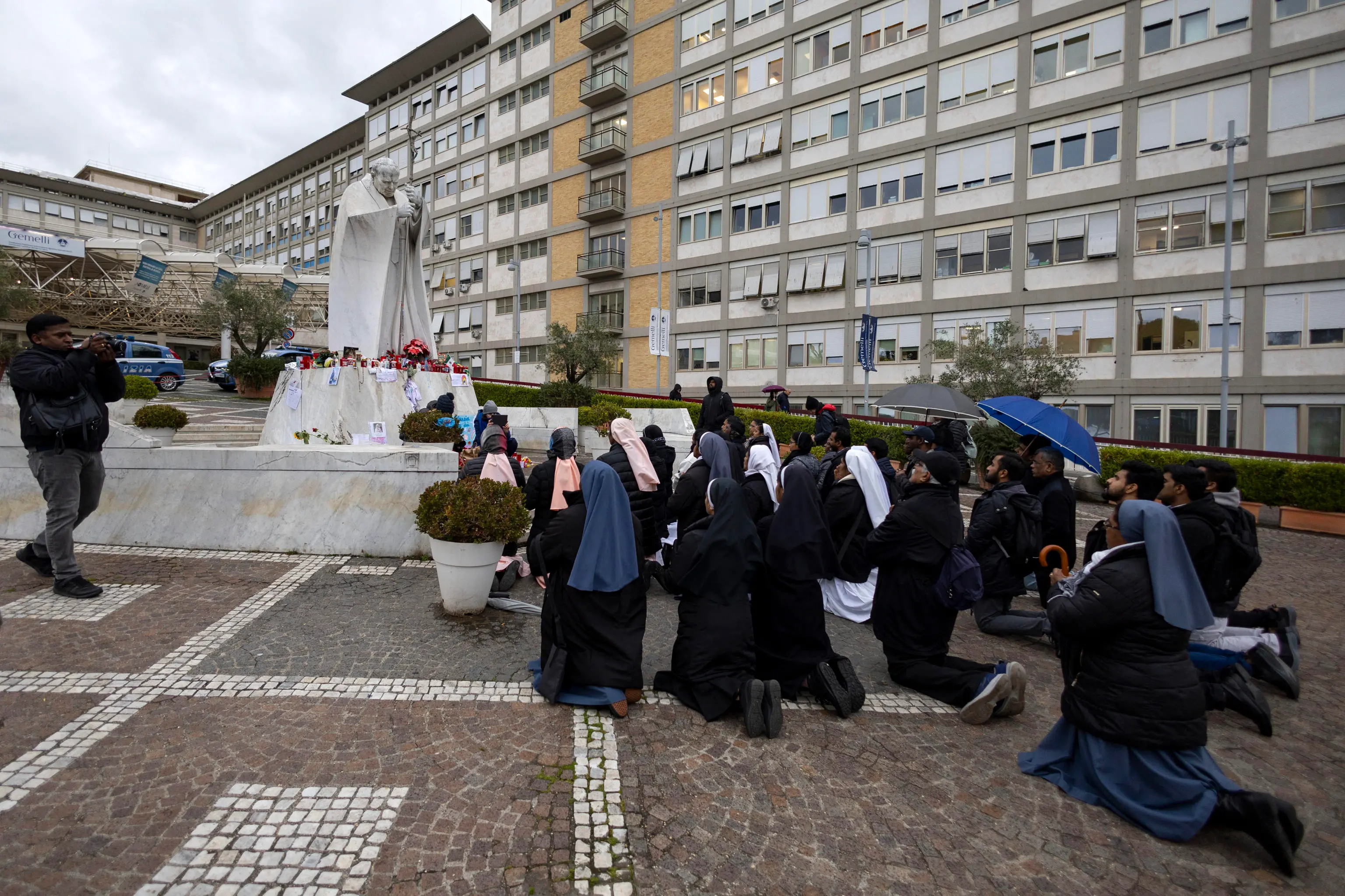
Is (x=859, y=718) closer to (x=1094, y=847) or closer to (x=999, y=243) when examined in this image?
(x=1094, y=847)

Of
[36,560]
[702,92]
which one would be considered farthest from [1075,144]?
[36,560]

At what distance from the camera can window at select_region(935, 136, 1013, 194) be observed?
23.3 metres

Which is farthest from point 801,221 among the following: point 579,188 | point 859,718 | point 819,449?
point 859,718

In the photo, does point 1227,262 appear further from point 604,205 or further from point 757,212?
point 604,205

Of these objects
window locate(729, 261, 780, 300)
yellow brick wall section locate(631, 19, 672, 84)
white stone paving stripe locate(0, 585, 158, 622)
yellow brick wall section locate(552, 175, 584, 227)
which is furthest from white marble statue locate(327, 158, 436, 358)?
yellow brick wall section locate(552, 175, 584, 227)

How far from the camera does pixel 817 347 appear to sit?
91.3ft

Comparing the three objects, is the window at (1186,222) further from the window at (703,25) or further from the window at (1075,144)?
the window at (703,25)

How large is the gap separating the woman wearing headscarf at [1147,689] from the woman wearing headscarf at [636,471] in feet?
10.3

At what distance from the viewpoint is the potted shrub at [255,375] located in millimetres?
22859

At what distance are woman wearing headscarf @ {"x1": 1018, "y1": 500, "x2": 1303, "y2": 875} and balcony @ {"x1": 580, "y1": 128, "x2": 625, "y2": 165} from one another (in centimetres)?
3425

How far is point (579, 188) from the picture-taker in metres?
36.0

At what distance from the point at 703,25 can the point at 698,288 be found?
12.0 m

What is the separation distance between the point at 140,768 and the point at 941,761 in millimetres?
3976

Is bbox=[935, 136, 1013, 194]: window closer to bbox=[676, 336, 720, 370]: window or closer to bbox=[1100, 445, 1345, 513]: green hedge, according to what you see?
bbox=[676, 336, 720, 370]: window
